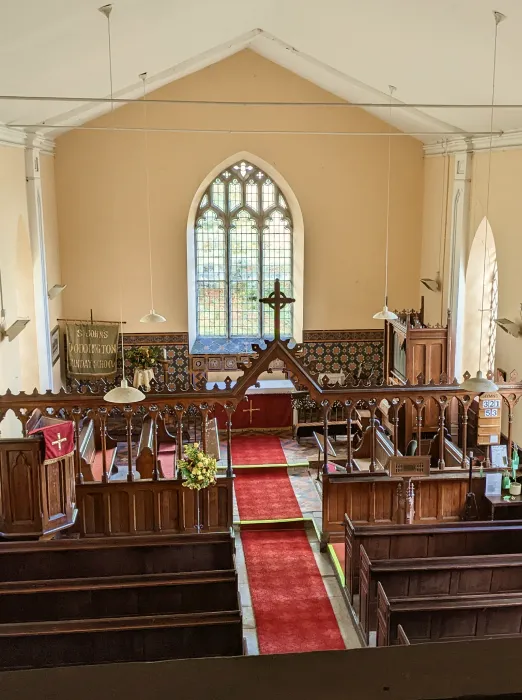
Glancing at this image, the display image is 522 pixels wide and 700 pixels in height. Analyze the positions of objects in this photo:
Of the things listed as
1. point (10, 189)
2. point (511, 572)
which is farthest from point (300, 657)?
point (10, 189)

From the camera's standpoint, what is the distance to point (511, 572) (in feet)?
21.5

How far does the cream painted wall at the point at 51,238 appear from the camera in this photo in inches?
512

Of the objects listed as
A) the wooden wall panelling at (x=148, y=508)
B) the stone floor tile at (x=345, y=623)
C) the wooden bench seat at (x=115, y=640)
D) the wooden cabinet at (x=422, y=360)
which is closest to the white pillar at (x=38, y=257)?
the wooden wall panelling at (x=148, y=508)

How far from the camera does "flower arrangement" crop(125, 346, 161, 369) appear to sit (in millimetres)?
14164

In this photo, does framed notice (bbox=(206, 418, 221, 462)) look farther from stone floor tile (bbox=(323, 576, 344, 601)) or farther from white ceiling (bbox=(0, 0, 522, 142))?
white ceiling (bbox=(0, 0, 522, 142))

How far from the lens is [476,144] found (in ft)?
38.6

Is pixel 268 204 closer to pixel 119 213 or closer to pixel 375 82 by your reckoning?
pixel 119 213

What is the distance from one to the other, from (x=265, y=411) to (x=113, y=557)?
7256 mm

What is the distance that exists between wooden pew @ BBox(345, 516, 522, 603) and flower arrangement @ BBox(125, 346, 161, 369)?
7669 millimetres

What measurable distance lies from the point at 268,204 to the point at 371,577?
390 inches

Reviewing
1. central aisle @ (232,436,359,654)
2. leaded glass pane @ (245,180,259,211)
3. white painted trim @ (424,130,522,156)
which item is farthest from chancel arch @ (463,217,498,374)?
leaded glass pane @ (245,180,259,211)

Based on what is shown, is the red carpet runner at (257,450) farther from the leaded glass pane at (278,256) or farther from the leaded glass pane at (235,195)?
the leaded glass pane at (235,195)

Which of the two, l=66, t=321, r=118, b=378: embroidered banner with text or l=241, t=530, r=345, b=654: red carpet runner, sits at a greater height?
l=66, t=321, r=118, b=378: embroidered banner with text

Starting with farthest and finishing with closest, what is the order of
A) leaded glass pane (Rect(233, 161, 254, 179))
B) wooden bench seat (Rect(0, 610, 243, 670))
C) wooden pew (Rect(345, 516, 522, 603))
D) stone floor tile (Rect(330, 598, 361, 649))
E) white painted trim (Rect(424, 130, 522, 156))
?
leaded glass pane (Rect(233, 161, 254, 179)) → white painted trim (Rect(424, 130, 522, 156)) → wooden pew (Rect(345, 516, 522, 603)) → stone floor tile (Rect(330, 598, 361, 649)) → wooden bench seat (Rect(0, 610, 243, 670))
